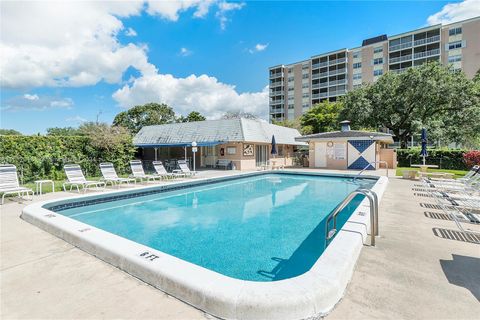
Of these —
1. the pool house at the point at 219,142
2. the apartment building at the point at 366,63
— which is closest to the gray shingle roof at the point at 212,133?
the pool house at the point at 219,142

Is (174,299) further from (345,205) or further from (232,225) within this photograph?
(232,225)

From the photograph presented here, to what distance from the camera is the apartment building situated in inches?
1937

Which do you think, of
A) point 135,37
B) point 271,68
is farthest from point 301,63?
point 135,37

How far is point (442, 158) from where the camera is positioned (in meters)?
25.8

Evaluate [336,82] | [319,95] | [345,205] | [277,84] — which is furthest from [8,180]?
[277,84]

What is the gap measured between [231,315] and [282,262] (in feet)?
9.65

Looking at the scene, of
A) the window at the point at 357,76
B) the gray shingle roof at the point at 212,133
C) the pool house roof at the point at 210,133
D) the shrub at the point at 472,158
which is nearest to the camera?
the shrub at the point at 472,158

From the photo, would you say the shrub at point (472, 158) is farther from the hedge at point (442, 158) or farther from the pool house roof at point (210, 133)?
the pool house roof at point (210, 133)

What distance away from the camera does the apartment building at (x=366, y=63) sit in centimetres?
4919

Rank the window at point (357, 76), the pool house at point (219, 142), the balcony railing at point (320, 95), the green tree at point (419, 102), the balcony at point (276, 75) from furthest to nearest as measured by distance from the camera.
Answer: the balcony at point (276, 75) < the balcony railing at point (320, 95) < the window at point (357, 76) < the green tree at point (419, 102) < the pool house at point (219, 142)

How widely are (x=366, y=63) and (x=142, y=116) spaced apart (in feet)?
182

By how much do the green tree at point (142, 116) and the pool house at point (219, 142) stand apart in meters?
28.6

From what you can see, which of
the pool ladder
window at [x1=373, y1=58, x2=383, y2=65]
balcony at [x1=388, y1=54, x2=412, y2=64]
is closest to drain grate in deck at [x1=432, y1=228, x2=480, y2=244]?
the pool ladder

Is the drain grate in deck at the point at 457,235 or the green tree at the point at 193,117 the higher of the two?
the green tree at the point at 193,117
